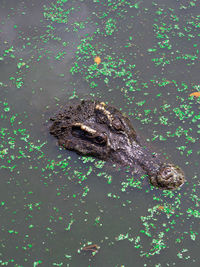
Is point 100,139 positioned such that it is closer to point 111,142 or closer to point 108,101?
point 111,142

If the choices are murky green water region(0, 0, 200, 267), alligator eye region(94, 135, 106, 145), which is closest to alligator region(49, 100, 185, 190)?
alligator eye region(94, 135, 106, 145)

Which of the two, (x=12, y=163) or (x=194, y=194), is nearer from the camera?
(x=194, y=194)

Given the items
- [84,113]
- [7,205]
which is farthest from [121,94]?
[7,205]

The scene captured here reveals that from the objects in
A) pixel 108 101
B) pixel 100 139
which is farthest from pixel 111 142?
pixel 108 101

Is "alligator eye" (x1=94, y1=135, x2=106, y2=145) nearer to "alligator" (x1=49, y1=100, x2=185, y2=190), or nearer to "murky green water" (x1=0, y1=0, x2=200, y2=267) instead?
"alligator" (x1=49, y1=100, x2=185, y2=190)

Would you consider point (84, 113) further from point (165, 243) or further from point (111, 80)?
point (165, 243)

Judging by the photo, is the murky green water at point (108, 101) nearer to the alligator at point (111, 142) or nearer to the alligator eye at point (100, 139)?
the alligator at point (111, 142)
